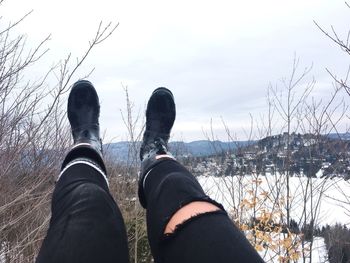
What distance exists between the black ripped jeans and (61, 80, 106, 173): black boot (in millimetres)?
189

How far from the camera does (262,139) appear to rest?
263 inches

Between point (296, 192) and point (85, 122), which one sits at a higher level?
point (85, 122)

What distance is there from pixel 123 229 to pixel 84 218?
149mm

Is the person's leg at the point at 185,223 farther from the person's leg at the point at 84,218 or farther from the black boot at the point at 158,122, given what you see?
the black boot at the point at 158,122

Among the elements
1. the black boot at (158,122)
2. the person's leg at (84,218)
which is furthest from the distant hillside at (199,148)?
the person's leg at (84,218)

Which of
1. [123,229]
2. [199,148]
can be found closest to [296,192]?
[199,148]

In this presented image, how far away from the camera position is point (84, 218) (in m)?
1.26

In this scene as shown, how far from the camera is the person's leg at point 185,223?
1.17m

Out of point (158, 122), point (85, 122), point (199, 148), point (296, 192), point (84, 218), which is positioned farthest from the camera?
point (199, 148)

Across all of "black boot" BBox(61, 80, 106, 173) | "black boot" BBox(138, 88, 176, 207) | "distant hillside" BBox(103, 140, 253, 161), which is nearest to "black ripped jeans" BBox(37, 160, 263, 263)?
"black boot" BBox(61, 80, 106, 173)

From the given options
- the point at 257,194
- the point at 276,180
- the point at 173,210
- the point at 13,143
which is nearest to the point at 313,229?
the point at 276,180

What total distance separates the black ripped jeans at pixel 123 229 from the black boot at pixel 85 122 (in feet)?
0.62

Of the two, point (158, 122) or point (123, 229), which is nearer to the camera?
point (123, 229)

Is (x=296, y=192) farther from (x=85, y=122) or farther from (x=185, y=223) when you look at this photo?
(x=185, y=223)
